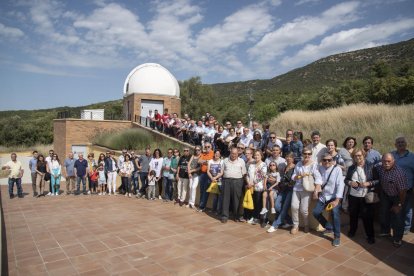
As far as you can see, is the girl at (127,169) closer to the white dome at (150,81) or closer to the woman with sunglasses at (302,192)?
the woman with sunglasses at (302,192)

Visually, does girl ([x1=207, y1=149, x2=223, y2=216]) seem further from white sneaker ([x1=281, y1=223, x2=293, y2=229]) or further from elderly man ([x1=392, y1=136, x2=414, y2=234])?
elderly man ([x1=392, y1=136, x2=414, y2=234])

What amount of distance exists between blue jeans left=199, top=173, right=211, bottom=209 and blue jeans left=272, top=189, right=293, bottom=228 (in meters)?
2.01

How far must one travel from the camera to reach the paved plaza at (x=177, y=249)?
3.87 meters

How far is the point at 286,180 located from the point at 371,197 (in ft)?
4.67

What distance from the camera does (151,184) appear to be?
28.1 ft

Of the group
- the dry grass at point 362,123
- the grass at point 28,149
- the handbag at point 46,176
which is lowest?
the grass at point 28,149

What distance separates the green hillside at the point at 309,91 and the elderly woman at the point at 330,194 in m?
14.3

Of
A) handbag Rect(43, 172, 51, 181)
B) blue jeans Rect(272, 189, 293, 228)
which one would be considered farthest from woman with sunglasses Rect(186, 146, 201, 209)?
handbag Rect(43, 172, 51, 181)

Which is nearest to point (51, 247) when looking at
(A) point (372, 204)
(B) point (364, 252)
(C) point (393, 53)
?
(B) point (364, 252)

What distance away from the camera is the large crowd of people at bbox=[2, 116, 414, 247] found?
4719 mm

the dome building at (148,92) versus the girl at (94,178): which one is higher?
the dome building at (148,92)

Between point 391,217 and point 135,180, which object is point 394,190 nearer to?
point 391,217

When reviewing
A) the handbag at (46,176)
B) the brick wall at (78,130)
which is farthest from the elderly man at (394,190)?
the brick wall at (78,130)

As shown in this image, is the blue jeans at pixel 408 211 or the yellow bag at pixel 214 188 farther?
the yellow bag at pixel 214 188
